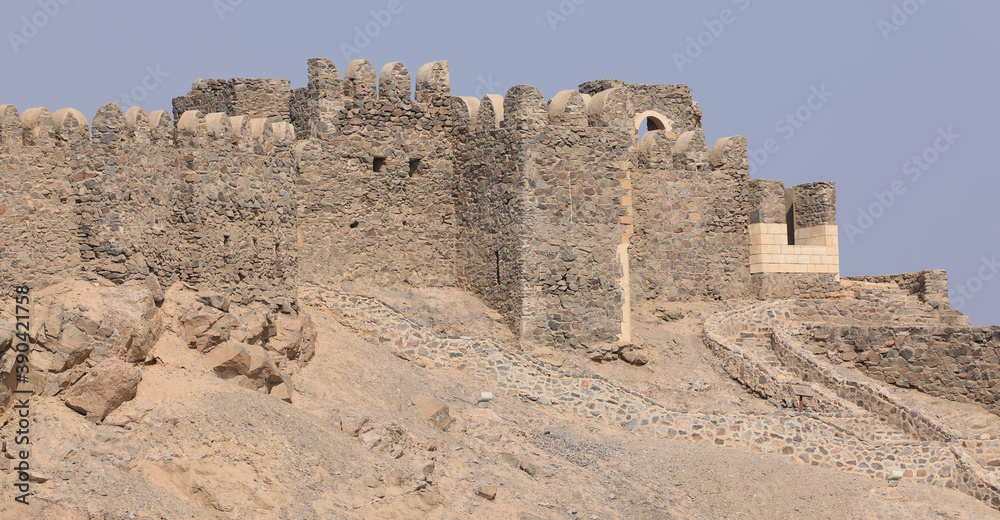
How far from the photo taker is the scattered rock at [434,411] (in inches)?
787

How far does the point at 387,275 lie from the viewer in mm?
25688

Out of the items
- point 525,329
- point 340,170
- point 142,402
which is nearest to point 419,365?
point 525,329

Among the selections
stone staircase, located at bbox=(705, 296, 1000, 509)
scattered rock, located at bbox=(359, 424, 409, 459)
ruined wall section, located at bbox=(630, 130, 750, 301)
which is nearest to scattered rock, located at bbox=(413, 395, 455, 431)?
scattered rock, located at bbox=(359, 424, 409, 459)

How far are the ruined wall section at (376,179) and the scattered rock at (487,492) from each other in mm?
8128

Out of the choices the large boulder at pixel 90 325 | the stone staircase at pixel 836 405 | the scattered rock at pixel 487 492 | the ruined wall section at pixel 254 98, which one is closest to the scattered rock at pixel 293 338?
the large boulder at pixel 90 325

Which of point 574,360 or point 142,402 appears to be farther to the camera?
point 574,360

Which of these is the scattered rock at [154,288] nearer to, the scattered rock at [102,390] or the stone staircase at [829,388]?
the scattered rock at [102,390]

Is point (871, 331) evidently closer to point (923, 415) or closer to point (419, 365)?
point (923, 415)

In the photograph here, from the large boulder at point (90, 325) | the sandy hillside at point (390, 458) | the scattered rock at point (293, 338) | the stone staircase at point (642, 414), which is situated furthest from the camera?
the stone staircase at point (642, 414)

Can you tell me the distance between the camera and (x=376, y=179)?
2573 cm

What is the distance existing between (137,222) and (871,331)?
1549cm

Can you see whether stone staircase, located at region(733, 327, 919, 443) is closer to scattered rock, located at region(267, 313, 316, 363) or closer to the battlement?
scattered rock, located at region(267, 313, 316, 363)

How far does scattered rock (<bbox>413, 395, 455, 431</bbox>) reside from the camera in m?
20.0

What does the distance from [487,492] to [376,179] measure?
9.47 metres
